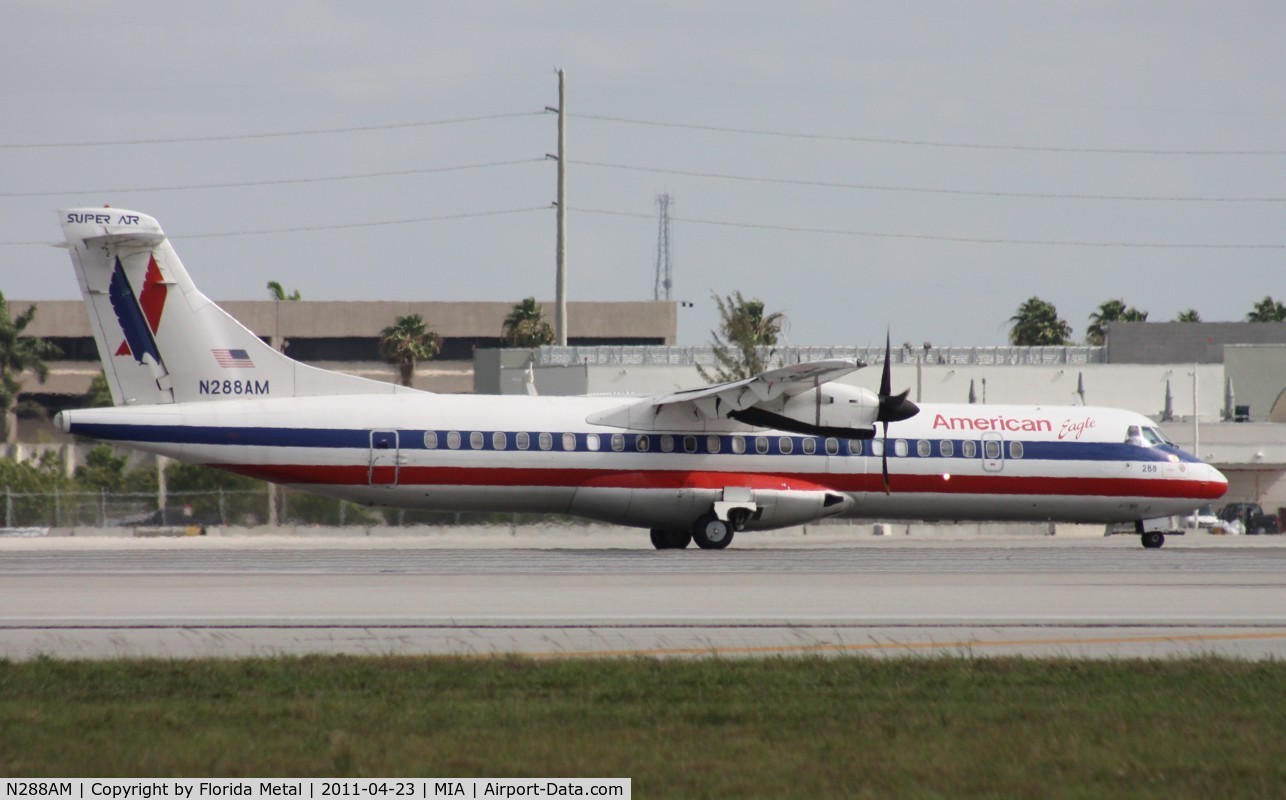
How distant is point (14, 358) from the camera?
312ft

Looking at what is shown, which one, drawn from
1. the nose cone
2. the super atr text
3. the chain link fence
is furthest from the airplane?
the super atr text

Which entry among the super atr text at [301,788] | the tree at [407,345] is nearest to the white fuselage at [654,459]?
the super atr text at [301,788]

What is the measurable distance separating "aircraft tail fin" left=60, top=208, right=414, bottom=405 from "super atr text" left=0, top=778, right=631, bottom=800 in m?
23.0

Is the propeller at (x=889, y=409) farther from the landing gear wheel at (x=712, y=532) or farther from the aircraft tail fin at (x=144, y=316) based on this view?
the aircraft tail fin at (x=144, y=316)

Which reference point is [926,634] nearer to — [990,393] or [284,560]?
[284,560]

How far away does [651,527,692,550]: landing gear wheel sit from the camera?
34.5m

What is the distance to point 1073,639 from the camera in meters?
15.3

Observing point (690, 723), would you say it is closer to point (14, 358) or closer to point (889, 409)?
point (889, 409)

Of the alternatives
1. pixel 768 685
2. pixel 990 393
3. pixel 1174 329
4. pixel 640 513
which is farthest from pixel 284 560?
pixel 1174 329

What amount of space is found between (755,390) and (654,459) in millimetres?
2908

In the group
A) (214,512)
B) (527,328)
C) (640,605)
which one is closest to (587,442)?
(640,605)

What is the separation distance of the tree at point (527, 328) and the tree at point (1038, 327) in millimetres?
34484

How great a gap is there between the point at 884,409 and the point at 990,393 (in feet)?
108

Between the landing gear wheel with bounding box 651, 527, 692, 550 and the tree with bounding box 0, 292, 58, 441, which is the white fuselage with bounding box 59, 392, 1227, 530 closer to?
the landing gear wheel with bounding box 651, 527, 692, 550
